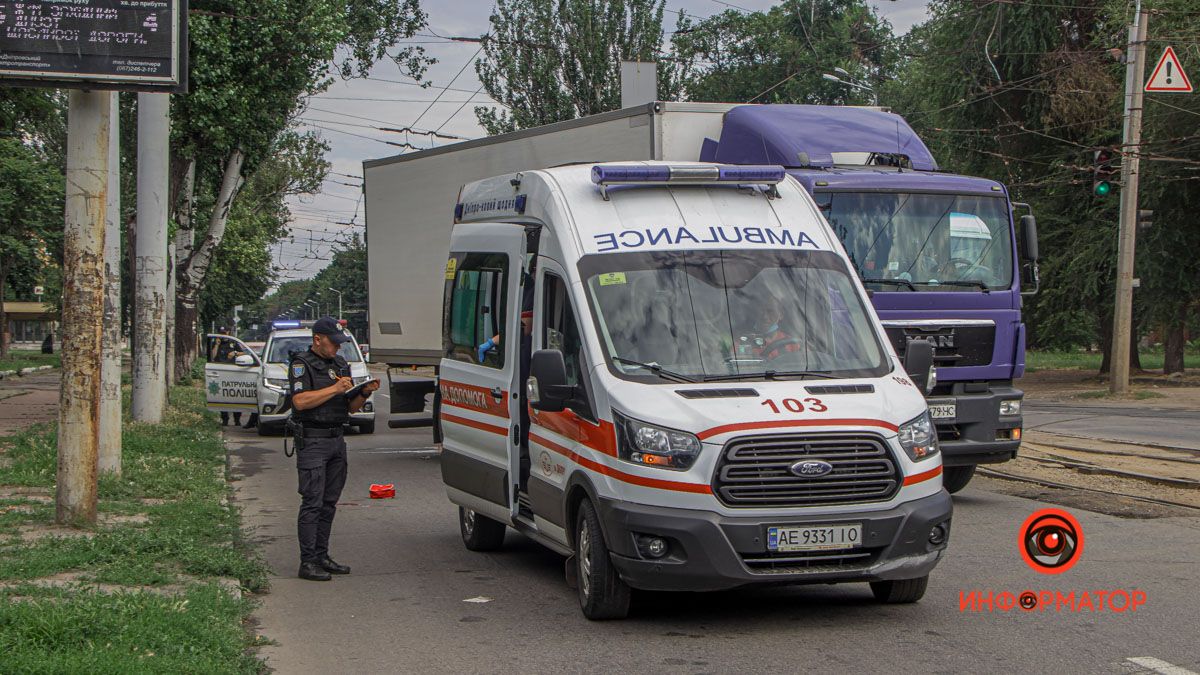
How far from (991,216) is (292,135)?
31778mm

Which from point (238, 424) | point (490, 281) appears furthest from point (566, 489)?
point (238, 424)

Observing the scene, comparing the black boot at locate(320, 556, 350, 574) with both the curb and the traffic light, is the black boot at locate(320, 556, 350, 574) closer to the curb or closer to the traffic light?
the traffic light

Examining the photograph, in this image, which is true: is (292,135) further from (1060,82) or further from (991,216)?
(991,216)

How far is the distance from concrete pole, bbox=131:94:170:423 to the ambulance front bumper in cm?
1538

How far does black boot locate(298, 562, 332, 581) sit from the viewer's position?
→ 9336mm

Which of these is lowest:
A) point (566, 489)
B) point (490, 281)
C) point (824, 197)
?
point (566, 489)

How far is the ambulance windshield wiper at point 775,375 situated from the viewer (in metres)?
7.63

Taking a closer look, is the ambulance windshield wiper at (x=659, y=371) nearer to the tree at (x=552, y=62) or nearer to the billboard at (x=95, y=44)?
the billboard at (x=95, y=44)

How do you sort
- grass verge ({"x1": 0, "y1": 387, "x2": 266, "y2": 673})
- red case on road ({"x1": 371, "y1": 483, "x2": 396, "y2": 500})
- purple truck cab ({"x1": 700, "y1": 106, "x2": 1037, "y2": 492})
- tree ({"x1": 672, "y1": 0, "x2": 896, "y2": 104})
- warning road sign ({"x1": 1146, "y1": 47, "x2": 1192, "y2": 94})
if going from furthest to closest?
tree ({"x1": 672, "y1": 0, "x2": 896, "y2": 104})
warning road sign ({"x1": 1146, "y1": 47, "x2": 1192, "y2": 94})
red case on road ({"x1": 371, "y1": 483, "x2": 396, "y2": 500})
purple truck cab ({"x1": 700, "y1": 106, "x2": 1037, "y2": 492})
grass verge ({"x1": 0, "y1": 387, "x2": 266, "y2": 673})

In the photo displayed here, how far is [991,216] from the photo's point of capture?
42.6 ft

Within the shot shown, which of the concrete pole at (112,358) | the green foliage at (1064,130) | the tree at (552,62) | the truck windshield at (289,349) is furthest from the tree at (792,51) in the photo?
the concrete pole at (112,358)

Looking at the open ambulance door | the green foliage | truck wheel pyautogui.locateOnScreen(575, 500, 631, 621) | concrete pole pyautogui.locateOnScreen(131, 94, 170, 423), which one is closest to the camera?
truck wheel pyautogui.locateOnScreen(575, 500, 631, 621)

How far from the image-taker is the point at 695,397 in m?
7.30

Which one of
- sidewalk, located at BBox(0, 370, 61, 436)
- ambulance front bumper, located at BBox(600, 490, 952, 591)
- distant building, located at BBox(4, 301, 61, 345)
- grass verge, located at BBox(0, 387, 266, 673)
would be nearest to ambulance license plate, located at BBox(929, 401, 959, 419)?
ambulance front bumper, located at BBox(600, 490, 952, 591)
